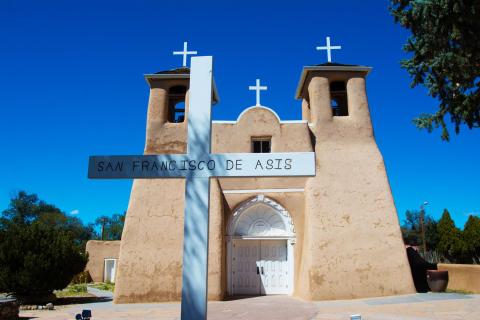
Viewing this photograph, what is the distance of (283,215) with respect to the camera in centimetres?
1585

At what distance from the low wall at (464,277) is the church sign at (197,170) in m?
11.6

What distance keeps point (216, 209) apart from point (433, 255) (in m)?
24.3

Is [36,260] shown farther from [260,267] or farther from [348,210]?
[348,210]

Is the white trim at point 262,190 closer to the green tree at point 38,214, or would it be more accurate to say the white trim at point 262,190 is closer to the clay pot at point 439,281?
the clay pot at point 439,281

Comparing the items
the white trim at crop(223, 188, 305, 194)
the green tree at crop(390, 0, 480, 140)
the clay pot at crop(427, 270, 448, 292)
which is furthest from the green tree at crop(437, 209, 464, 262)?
the green tree at crop(390, 0, 480, 140)

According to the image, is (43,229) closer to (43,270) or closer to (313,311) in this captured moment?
(43,270)

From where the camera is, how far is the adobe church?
14.1 meters

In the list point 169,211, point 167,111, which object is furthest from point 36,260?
point 167,111

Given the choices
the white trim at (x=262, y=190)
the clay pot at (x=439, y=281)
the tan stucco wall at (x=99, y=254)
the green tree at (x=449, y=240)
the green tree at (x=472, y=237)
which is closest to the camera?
the clay pot at (x=439, y=281)

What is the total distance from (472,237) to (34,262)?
29759mm

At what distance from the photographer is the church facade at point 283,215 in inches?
555

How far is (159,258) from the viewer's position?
14.3 meters

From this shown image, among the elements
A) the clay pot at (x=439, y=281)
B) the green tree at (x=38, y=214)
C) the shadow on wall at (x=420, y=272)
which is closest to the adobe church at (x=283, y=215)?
the clay pot at (x=439, y=281)

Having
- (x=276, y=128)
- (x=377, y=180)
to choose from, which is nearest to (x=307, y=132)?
(x=276, y=128)
